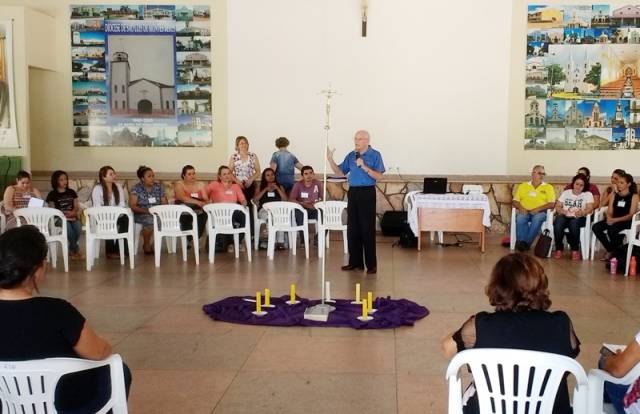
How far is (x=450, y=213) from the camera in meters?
9.40

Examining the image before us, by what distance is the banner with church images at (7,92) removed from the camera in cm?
1072

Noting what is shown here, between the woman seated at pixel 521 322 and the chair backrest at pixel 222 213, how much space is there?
628 centimetres

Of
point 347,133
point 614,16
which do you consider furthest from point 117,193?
point 614,16

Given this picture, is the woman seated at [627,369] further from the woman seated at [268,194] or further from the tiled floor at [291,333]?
the woman seated at [268,194]

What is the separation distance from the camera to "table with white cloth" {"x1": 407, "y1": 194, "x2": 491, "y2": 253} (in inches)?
367

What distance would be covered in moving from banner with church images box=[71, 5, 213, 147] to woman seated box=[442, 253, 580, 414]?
→ 9405 mm

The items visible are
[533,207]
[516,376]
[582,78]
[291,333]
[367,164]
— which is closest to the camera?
[516,376]

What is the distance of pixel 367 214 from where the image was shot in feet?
24.4

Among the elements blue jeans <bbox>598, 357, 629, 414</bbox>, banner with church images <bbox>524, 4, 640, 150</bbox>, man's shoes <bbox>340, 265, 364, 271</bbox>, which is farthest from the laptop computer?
blue jeans <bbox>598, 357, 629, 414</bbox>

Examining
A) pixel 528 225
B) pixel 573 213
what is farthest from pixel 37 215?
pixel 573 213

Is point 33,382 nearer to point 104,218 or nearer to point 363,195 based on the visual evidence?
point 363,195

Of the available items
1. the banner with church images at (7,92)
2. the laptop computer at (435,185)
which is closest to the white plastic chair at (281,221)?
the laptop computer at (435,185)

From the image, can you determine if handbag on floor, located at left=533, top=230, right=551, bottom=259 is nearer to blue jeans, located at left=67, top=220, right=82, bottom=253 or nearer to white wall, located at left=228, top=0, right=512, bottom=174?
white wall, located at left=228, top=0, right=512, bottom=174

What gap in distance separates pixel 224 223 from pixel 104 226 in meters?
1.48
